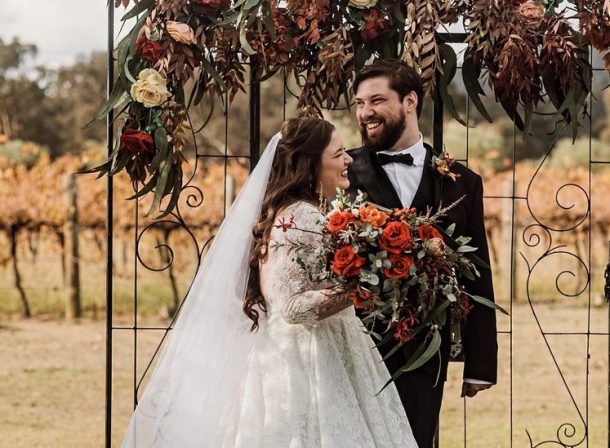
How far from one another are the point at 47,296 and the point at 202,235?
6.26ft

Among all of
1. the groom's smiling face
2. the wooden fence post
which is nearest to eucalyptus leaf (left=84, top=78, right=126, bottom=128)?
the groom's smiling face

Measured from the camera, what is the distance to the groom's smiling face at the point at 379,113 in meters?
3.62

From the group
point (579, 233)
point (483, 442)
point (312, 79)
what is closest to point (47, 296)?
point (483, 442)

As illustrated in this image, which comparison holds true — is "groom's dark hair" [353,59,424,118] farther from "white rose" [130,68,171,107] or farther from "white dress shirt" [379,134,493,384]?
"white rose" [130,68,171,107]

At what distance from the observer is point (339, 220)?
2.98m

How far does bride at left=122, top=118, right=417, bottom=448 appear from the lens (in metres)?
3.11

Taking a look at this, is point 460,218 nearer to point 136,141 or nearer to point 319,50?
point 319,50

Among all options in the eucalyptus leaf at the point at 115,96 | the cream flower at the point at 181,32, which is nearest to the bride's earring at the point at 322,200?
the cream flower at the point at 181,32

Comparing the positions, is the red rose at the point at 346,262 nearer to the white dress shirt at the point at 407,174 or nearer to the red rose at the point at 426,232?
the red rose at the point at 426,232

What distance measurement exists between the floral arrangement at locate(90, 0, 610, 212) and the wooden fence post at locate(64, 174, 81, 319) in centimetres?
654

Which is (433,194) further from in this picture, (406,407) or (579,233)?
(579,233)

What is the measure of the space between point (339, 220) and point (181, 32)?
4.08ft

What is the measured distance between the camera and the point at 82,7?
38.7 feet

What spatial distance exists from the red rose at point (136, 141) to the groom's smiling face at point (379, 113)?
835 mm
